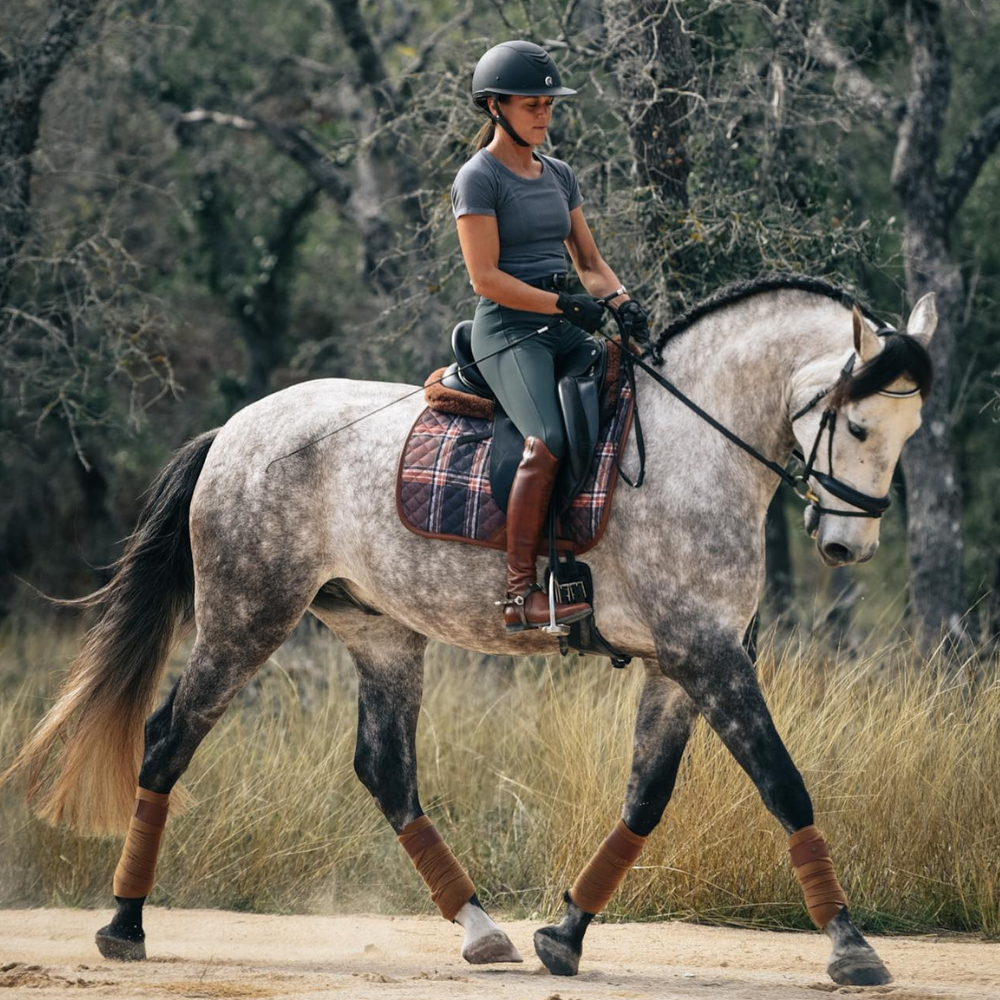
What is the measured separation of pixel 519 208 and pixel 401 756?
7.32 feet

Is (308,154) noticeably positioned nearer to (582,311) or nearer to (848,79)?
(848,79)

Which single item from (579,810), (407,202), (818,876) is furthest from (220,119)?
(818,876)

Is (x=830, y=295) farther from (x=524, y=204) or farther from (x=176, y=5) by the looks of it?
(x=176, y=5)

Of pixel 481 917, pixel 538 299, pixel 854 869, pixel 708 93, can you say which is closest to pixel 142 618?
pixel 481 917

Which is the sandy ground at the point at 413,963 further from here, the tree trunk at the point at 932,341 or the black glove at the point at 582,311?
the tree trunk at the point at 932,341

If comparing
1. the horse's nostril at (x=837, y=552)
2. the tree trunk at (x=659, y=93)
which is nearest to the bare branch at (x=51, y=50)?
the tree trunk at (x=659, y=93)

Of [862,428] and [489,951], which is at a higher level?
[862,428]

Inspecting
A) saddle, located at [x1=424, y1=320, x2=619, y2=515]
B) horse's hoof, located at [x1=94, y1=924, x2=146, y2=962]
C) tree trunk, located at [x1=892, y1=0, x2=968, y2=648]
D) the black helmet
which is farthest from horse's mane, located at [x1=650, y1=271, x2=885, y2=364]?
tree trunk, located at [x1=892, y1=0, x2=968, y2=648]

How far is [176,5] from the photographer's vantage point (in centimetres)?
1474

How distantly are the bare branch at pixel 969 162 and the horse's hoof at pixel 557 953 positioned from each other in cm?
732

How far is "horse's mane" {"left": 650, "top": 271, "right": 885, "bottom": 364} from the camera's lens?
16.6 ft

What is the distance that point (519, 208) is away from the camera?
531 centimetres

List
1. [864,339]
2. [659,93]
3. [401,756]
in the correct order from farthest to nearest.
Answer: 1. [659,93]
2. [401,756]
3. [864,339]

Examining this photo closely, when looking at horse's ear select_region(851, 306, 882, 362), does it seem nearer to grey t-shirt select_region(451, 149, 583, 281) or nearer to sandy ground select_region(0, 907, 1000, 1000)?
grey t-shirt select_region(451, 149, 583, 281)
